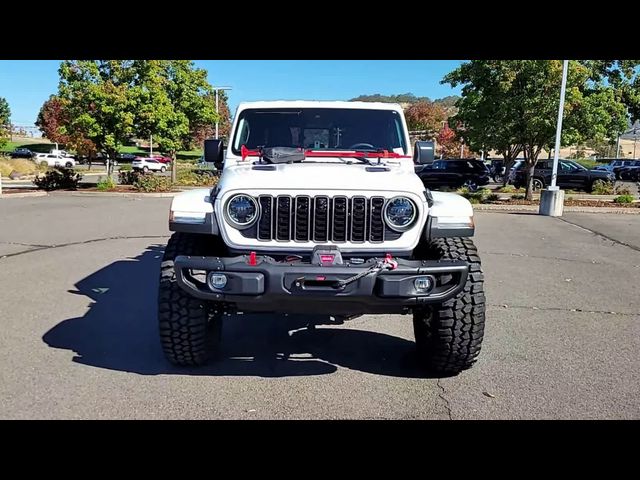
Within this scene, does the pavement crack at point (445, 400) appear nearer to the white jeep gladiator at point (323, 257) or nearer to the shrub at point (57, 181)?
the white jeep gladiator at point (323, 257)

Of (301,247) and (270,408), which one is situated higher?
(301,247)

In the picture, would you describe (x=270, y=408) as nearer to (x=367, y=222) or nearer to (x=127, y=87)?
(x=367, y=222)

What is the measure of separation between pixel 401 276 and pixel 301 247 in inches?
28.8

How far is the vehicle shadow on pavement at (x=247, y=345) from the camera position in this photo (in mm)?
4241

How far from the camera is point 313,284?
3346 millimetres

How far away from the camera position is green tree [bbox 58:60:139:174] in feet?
67.7

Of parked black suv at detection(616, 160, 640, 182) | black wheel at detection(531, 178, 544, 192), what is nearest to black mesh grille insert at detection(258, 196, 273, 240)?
black wheel at detection(531, 178, 544, 192)

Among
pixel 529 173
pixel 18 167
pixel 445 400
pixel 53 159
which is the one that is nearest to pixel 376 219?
pixel 445 400

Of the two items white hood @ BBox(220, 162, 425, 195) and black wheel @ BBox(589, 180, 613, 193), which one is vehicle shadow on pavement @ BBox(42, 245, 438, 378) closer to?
white hood @ BBox(220, 162, 425, 195)

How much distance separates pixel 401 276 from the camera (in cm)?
335

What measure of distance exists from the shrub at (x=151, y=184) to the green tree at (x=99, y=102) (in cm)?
153

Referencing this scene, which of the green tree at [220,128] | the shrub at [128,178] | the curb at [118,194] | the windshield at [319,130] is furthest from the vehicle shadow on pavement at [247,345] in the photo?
the green tree at [220,128]
